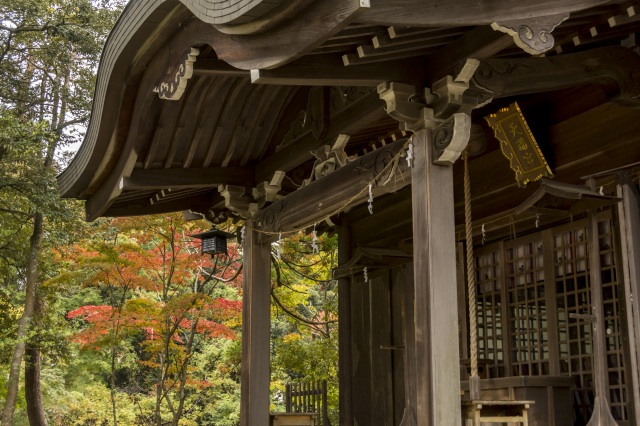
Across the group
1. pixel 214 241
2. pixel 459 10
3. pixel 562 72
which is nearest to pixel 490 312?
pixel 562 72

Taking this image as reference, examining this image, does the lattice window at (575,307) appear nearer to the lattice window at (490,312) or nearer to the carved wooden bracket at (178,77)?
the lattice window at (490,312)

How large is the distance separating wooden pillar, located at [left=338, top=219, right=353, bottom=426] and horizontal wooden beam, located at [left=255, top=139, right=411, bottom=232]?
2756 mm

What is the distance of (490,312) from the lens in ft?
27.7

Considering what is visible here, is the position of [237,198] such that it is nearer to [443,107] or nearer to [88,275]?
[443,107]

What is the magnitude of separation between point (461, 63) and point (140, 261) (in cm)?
934

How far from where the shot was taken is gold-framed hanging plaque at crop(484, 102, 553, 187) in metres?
7.07

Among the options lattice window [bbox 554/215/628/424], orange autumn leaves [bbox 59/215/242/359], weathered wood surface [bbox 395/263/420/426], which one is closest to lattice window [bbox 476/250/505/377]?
weathered wood surface [bbox 395/263/420/426]

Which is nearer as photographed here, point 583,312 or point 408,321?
point 583,312

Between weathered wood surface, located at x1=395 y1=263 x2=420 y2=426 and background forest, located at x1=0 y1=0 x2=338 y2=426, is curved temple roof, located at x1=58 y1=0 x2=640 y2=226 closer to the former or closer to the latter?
weathered wood surface, located at x1=395 y1=263 x2=420 y2=426

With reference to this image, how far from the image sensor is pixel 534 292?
25.5ft

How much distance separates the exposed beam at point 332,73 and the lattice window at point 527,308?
3.19m

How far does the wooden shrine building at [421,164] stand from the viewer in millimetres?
4949

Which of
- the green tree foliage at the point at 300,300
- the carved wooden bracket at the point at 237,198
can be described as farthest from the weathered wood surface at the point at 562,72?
the green tree foliage at the point at 300,300

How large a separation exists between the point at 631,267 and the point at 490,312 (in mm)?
2349
